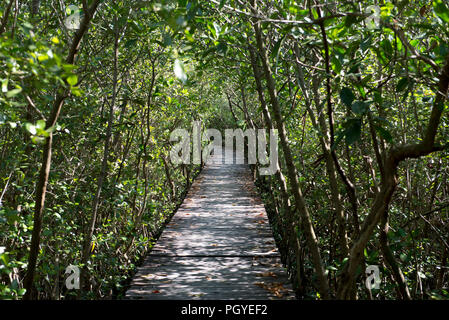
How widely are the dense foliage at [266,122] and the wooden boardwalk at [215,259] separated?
1.32ft

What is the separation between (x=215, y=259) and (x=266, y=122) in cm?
183

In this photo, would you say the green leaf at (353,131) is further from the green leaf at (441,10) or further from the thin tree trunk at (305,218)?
the thin tree trunk at (305,218)

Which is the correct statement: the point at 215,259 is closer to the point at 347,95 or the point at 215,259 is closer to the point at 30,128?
the point at 347,95

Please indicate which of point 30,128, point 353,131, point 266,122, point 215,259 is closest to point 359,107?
point 353,131

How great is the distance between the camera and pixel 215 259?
4770 mm

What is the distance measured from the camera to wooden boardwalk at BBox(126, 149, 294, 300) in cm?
385

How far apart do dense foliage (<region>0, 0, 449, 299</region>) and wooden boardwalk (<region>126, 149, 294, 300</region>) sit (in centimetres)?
40

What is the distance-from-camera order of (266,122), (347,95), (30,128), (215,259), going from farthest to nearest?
1. (215,259)
2. (266,122)
3. (347,95)
4. (30,128)

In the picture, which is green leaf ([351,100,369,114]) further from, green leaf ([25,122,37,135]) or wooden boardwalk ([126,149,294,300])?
wooden boardwalk ([126,149,294,300])

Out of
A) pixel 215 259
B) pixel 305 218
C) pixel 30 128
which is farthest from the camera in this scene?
pixel 215 259

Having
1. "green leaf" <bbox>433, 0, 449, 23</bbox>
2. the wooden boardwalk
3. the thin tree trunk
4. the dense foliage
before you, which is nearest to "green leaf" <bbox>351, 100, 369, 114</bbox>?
the dense foliage

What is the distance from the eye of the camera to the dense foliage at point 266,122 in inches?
71.6

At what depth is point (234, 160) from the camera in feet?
51.7

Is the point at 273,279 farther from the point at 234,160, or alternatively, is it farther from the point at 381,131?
the point at 234,160
